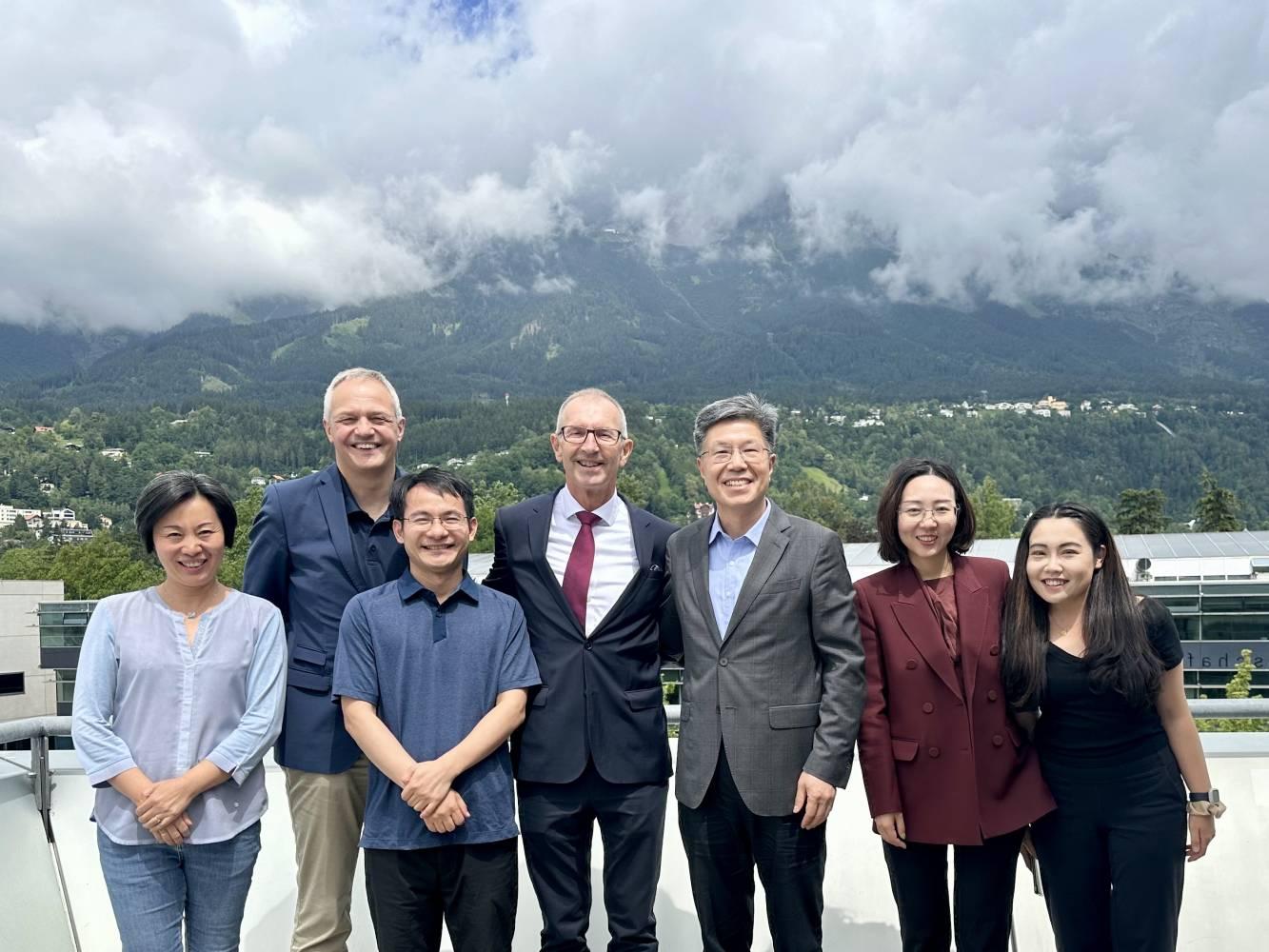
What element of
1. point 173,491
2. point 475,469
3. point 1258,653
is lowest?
point 1258,653

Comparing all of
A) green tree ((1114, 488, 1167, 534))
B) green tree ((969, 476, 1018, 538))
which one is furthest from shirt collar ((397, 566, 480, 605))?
green tree ((1114, 488, 1167, 534))

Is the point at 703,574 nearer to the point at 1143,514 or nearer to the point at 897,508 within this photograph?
the point at 897,508

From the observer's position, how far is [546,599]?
9.47 feet

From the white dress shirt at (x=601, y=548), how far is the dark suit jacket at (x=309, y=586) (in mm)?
483

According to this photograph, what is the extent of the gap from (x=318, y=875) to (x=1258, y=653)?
38.0 m

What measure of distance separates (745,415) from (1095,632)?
Result: 111 centimetres

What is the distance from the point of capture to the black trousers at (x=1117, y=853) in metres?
2.60

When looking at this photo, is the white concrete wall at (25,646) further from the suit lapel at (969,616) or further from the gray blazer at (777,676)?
the suit lapel at (969,616)

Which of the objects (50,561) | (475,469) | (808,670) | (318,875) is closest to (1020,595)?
(808,670)

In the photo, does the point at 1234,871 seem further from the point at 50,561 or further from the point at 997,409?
the point at 997,409

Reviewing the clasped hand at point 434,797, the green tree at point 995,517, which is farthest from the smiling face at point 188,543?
the green tree at point 995,517

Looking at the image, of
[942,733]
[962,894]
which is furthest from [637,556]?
[962,894]

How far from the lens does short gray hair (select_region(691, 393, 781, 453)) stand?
290 centimetres

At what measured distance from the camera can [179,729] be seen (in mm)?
2645
